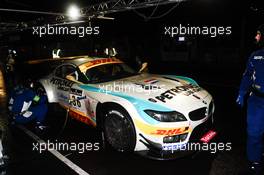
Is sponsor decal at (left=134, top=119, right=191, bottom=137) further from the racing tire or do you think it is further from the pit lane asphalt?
the pit lane asphalt

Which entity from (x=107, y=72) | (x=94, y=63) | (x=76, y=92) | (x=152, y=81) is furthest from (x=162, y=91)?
(x=94, y=63)

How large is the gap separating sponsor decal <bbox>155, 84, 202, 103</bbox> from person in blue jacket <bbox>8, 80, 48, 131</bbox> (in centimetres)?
272

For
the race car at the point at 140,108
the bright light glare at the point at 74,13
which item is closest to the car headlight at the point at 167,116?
the race car at the point at 140,108

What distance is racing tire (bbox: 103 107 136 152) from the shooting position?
3.65 metres

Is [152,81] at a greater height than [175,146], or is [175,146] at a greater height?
[152,81]

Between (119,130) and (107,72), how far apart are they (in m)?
1.71

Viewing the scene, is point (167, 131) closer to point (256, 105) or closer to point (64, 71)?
point (256, 105)

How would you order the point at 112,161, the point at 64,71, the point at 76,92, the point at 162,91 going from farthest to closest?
the point at 64,71 → the point at 76,92 → the point at 162,91 → the point at 112,161

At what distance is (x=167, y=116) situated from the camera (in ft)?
11.4

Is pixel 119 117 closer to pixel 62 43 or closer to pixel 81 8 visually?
pixel 81 8

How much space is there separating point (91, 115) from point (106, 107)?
470mm

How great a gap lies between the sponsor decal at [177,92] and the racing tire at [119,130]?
621 mm

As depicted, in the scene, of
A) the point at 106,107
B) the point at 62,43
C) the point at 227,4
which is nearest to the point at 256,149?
the point at 106,107

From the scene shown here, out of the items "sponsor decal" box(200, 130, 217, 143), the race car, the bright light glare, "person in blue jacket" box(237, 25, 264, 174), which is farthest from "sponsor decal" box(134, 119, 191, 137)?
the bright light glare
